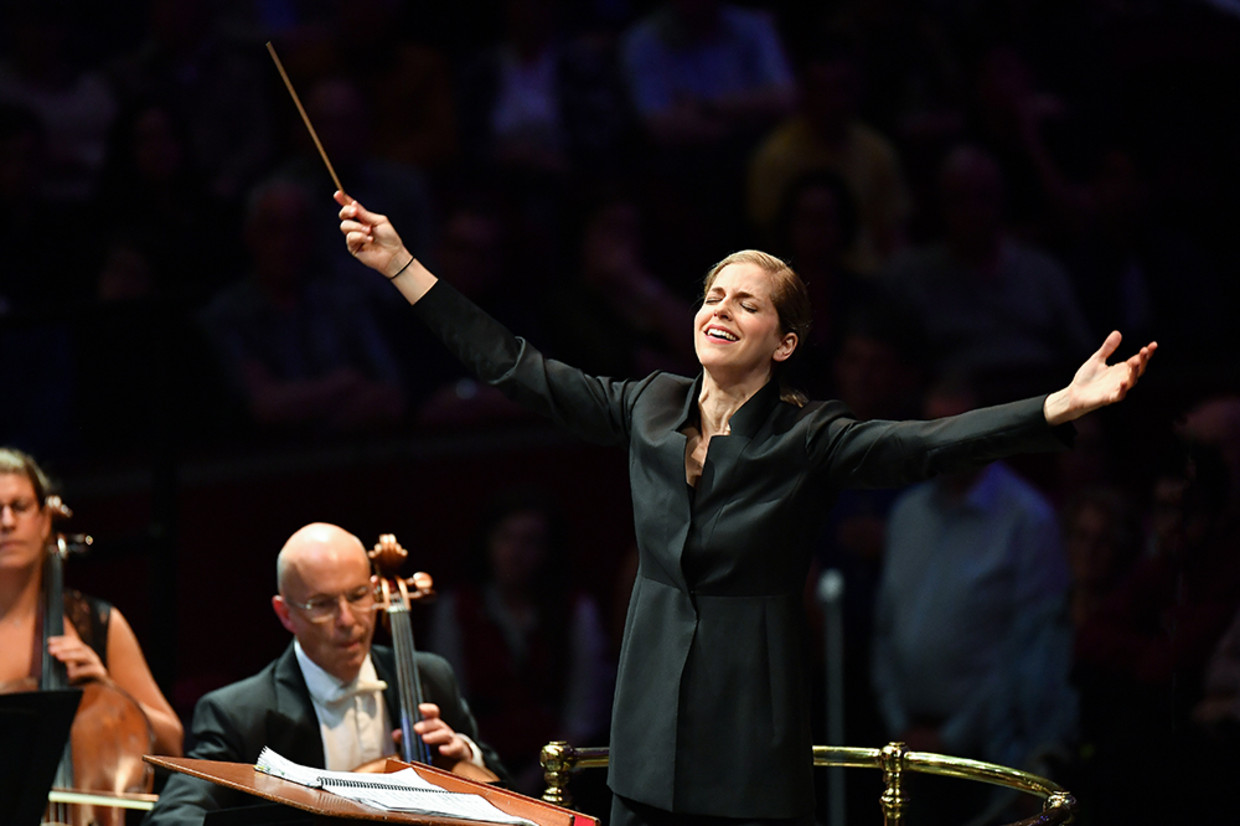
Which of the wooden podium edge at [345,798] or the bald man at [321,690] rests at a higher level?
the bald man at [321,690]

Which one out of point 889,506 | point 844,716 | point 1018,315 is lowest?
point 844,716

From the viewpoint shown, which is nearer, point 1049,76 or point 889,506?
point 889,506

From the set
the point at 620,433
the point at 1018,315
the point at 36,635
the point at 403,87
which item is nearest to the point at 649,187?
the point at 403,87

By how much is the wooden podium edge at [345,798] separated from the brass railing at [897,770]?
11.0 inches

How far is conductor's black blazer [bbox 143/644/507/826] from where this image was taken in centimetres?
325

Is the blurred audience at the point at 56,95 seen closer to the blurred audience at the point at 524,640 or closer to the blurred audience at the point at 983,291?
the blurred audience at the point at 524,640

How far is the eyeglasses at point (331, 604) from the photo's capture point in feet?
10.7

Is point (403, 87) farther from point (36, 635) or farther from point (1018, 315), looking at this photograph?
point (36, 635)

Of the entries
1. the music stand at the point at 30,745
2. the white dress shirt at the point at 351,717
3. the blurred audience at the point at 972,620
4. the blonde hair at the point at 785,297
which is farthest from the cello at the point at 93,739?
the blurred audience at the point at 972,620

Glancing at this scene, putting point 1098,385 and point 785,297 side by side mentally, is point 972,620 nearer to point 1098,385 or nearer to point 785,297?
point 785,297

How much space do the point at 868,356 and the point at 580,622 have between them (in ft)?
4.75

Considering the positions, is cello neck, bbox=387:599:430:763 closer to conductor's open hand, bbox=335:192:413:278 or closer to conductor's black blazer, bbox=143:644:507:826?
conductor's black blazer, bbox=143:644:507:826

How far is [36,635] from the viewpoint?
3639mm

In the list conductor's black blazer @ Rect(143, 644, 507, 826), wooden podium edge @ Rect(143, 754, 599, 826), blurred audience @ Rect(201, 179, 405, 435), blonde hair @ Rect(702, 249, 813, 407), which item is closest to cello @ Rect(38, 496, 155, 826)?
conductor's black blazer @ Rect(143, 644, 507, 826)
